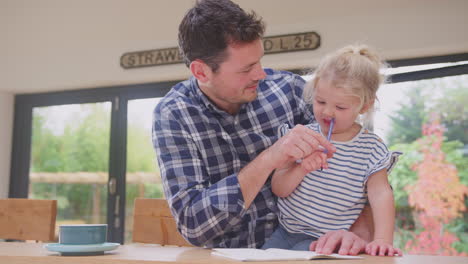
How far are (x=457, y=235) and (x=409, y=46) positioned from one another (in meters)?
1.22

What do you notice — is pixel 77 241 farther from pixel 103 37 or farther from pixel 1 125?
pixel 1 125

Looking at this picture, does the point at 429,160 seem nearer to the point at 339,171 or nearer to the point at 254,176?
the point at 339,171

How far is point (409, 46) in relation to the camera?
3217 mm

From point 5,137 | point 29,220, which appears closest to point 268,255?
point 29,220

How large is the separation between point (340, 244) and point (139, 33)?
324 cm

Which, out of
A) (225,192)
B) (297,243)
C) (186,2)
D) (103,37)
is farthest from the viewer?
(103,37)

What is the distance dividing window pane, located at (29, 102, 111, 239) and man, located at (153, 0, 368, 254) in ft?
9.82

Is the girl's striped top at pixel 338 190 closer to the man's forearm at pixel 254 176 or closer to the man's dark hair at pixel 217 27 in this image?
the man's forearm at pixel 254 176

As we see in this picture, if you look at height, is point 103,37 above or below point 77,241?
above

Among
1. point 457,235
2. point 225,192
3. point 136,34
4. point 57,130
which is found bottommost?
point 457,235

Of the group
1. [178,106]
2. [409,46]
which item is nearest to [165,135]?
[178,106]

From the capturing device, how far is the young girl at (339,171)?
1.31 meters

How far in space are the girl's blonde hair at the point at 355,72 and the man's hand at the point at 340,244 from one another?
408 mm

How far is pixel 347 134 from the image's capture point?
1417mm
